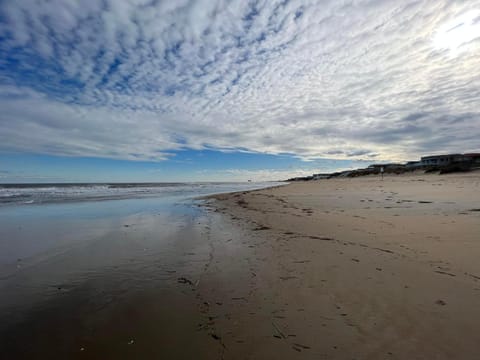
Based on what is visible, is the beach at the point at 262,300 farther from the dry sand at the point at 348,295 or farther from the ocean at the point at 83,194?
the ocean at the point at 83,194

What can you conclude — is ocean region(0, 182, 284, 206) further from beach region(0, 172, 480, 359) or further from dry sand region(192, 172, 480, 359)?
dry sand region(192, 172, 480, 359)

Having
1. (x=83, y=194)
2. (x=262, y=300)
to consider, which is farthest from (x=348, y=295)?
(x=83, y=194)

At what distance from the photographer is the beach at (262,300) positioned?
2.60 metres

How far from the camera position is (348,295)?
3.57 meters

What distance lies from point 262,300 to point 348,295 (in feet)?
3.96

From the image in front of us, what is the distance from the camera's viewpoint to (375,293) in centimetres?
358

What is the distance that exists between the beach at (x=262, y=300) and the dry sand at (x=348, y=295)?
17 millimetres

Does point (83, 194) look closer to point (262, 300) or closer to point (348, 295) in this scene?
point (262, 300)

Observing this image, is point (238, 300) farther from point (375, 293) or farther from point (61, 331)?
point (61, 331)

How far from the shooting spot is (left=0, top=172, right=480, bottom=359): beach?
2.60 meters

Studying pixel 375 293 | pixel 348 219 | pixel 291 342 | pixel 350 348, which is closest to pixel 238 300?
pixel 291 342

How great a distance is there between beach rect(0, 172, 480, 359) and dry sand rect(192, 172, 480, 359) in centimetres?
2

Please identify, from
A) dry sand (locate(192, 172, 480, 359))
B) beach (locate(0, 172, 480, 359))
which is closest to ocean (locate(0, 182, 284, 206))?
beach (locate(0, 172, 480, 359))

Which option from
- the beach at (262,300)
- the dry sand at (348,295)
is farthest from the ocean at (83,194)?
the dry sand at (348,295)
